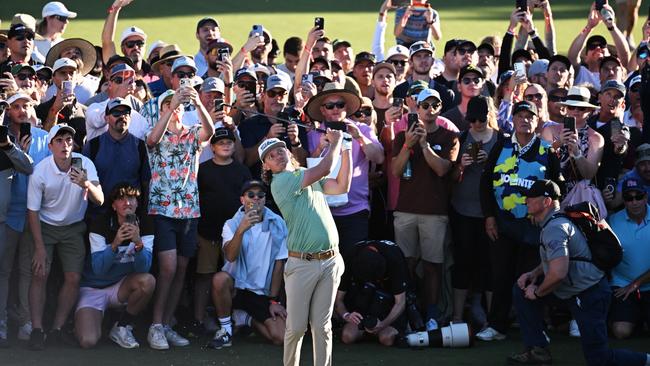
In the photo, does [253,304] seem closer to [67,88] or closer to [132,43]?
[67,88]

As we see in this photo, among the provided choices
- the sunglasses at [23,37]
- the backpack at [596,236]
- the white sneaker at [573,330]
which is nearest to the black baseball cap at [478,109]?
the backpack at [596,236]

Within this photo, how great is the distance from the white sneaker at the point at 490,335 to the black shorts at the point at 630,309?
1.08 meters

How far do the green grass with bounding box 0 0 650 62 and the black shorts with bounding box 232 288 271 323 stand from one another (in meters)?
8.88

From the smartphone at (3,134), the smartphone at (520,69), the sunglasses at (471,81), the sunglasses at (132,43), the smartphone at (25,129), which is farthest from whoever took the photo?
the sunglasses at (132,43)

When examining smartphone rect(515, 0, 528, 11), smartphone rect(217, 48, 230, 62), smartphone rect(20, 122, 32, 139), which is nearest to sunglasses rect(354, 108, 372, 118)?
smartphone rect(217, 48, 230, 62)

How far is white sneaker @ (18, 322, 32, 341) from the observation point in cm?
1101

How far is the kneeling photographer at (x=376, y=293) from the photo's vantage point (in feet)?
36.7

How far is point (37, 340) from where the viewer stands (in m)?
10.8

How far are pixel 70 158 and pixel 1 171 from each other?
0.61 meters

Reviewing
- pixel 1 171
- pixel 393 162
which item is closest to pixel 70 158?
pixel 1 171

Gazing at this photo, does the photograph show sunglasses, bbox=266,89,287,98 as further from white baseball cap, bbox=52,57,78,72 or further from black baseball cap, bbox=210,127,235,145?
white baseball cap, bbox=52,57,78,72

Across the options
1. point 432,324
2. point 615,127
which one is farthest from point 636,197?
point 432,324

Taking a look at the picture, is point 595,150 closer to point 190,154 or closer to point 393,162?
point 393,162

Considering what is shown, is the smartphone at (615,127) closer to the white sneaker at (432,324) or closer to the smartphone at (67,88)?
the white sneaker at (432,324)
